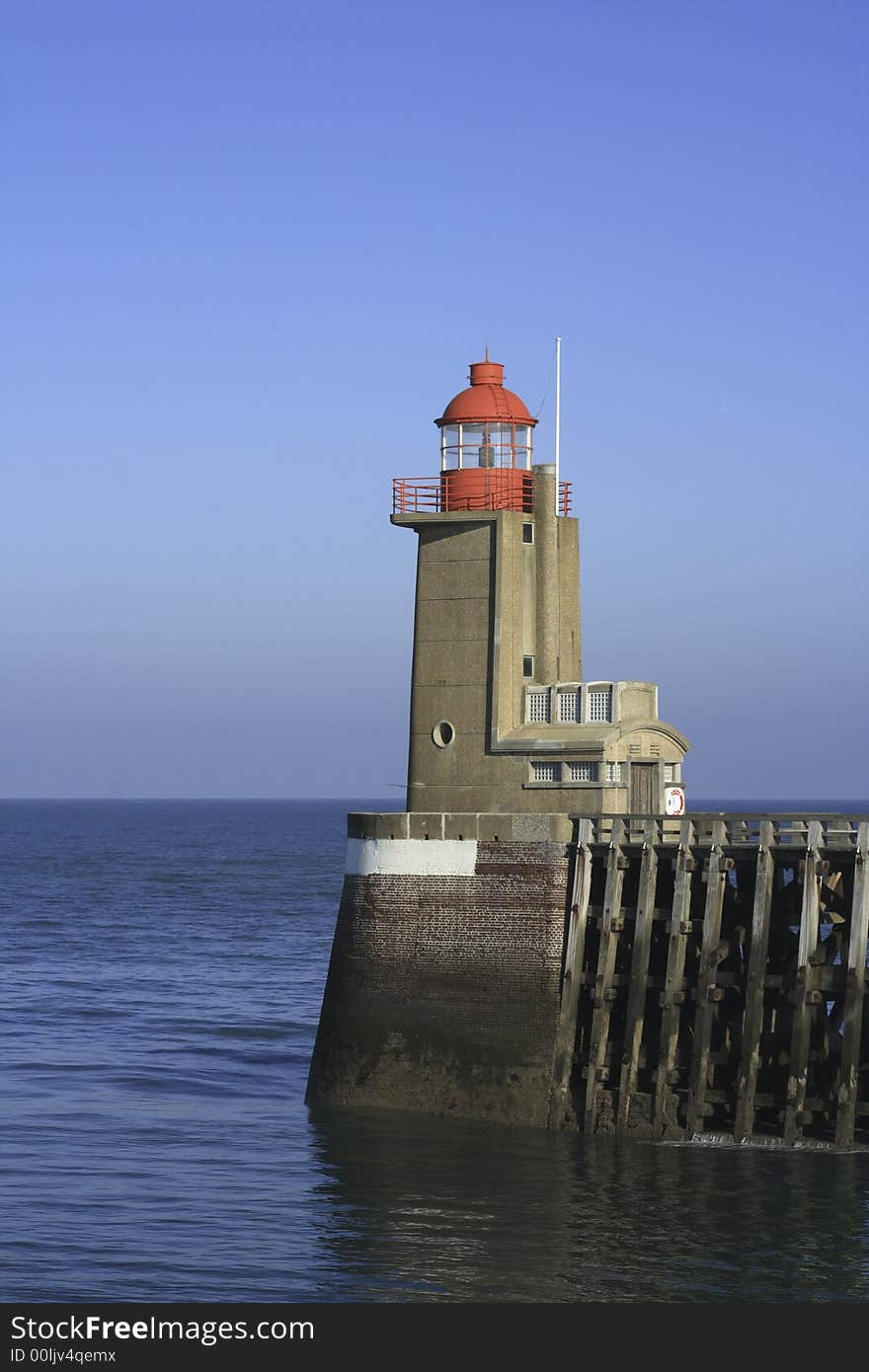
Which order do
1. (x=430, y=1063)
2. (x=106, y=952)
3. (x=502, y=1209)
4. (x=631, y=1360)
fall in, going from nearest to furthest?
(x=631, y=1360) < (x=502, y=1209) < (x=430, y=1063) < (x=106, y=952)

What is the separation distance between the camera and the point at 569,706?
37.0 meters

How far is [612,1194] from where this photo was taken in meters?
29.2

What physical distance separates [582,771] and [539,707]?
1957mm

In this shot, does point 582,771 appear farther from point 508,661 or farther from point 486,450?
point 486,450

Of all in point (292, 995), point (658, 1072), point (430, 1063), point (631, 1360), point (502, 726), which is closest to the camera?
point (631, 1360)

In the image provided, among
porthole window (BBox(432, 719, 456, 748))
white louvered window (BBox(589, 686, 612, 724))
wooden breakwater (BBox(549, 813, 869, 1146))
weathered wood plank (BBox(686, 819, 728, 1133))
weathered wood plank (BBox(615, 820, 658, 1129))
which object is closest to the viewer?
wooden breakwater (BBox(549, 813, 869, 1146))

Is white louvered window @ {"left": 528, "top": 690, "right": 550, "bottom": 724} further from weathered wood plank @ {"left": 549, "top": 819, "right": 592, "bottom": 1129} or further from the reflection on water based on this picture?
the reflection on water

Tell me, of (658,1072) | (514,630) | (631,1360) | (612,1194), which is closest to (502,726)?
(514,630)

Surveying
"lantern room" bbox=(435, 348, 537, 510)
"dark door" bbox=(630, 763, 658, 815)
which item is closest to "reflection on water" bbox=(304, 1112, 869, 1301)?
"dark door" bbox=(630, 763, 658, 815)

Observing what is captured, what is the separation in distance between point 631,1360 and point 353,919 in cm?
1611

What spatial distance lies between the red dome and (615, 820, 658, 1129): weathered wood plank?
36.2 feet

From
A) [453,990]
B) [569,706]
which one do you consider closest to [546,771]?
[569,706]

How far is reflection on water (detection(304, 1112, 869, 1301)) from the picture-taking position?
82.3 feet

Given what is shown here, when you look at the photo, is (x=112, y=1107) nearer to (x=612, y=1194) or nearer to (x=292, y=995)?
(x=612, y=1194)
